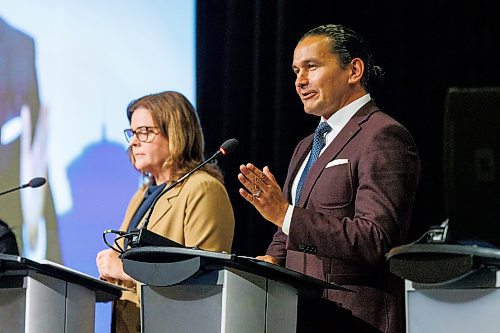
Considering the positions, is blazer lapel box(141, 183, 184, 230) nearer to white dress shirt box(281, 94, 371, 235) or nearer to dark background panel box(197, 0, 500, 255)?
white dress shirt box(281, 94, 371, 235)

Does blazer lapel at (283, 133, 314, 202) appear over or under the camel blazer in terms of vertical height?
over

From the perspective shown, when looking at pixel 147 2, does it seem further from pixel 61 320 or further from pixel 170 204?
pixel 61 320

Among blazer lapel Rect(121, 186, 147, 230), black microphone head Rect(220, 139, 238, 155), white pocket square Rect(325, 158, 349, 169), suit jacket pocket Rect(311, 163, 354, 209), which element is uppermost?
black microphone head Rect(220, 139, 238, 155)

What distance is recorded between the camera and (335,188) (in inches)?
110

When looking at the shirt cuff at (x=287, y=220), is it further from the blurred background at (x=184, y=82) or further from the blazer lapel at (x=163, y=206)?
the blurred background at (x=184, y=82)

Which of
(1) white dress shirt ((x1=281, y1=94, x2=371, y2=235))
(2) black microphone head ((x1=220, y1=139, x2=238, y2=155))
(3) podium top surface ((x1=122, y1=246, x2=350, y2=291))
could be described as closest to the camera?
(3) podium top surface ((x1=122, y1=246, x2=350, y2=291))

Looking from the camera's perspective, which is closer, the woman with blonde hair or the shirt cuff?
the shirt cuff

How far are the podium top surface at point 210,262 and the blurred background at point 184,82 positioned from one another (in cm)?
186

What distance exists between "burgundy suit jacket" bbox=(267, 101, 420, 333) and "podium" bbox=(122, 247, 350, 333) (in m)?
0.16

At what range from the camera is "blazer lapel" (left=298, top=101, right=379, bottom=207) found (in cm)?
288

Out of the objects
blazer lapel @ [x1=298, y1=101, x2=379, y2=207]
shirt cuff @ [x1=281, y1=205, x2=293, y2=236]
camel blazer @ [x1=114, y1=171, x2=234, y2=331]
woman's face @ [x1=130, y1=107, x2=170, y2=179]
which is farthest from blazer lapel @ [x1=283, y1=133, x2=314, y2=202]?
woman's face @ [x1=130, y1=107, x2=170, y2=179]

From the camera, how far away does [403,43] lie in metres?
4.72

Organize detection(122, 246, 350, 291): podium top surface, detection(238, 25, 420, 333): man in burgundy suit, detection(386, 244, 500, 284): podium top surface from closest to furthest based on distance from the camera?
detection(386, 244, 500, 284): podium top surface, detection(122, 246, 350, 291): podium top surface, detection(238, 25, 420, 333): man in burgundy suit

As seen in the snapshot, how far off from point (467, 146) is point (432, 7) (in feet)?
9.33
